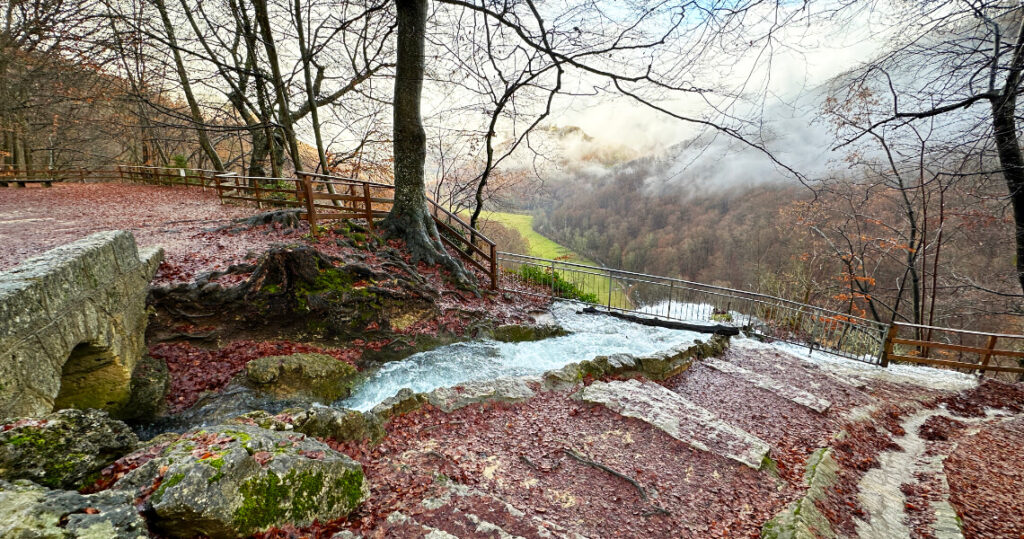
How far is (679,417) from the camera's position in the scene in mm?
4613

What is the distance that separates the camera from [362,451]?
3.51m

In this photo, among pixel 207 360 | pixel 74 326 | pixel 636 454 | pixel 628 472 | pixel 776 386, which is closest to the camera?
pixel 628 472

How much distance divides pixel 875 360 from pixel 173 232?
16801 millimetres

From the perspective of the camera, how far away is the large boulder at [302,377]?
16.4 ft

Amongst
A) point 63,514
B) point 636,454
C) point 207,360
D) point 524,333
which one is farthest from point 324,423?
point 524,333

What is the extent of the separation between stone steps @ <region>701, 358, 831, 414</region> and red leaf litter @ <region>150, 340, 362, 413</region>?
6509 mm

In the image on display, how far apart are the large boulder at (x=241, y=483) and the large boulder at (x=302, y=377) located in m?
2.61

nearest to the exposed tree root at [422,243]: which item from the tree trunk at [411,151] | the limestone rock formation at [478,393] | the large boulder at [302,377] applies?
the tree trunk at [411,151]

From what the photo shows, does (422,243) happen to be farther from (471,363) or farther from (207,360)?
(207,360)

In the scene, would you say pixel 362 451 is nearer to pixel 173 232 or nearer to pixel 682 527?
pixel 682 527

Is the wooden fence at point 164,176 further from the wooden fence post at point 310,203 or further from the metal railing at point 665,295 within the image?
the metal railing at point 665,295

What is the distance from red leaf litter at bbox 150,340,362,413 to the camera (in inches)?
192

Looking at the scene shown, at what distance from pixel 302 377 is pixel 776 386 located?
23.9 feet

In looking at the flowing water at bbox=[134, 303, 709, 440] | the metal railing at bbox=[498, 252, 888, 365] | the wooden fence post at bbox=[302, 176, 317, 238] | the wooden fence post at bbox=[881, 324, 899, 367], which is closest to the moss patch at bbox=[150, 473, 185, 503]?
the flowing water at bbox=[134, 303, 709, 440]
